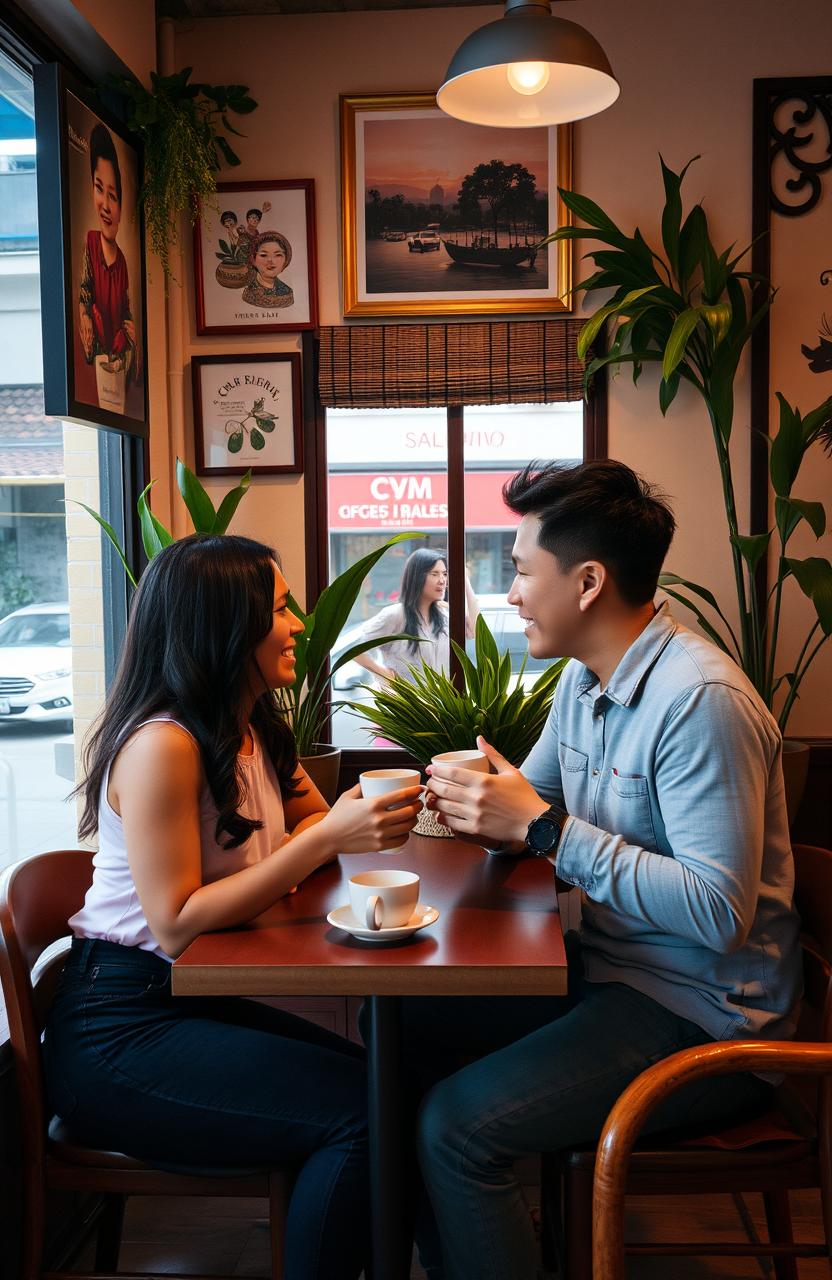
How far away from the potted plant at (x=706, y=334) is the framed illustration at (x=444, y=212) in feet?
0.68

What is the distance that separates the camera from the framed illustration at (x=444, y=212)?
3576 mm

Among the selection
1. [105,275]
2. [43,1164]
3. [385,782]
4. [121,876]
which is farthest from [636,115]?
[43,1164]

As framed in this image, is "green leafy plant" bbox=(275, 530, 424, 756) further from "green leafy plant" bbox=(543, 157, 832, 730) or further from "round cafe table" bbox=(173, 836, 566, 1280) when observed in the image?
"round cafe table" bbox=(173, 836, 566, 1280)

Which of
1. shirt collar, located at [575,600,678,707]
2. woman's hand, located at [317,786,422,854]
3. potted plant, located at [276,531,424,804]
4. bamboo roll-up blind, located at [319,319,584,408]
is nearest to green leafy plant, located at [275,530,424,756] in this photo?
potted plant, located at [276,531,424,804]

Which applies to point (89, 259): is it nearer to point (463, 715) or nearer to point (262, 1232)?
point (463, 715)

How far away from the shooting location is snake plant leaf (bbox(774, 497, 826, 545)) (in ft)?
9.71

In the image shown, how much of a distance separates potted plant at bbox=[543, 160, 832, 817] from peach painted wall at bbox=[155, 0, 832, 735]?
134mm

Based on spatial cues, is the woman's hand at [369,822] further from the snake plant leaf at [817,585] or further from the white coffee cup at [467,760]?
the snake plant leaf at [817,585]

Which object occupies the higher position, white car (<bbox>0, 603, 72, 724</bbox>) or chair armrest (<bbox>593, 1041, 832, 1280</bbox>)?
white car (<bbox>0, 603, 72, 724</bbox>)

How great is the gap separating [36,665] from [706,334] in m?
2.16

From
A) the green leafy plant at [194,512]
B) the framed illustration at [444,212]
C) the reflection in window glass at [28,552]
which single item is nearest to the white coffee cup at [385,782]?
the reflection in window glass at [28,552]

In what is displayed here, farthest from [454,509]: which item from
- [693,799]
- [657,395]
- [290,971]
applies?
[290,971]

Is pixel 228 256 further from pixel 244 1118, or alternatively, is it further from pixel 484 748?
pixel 244 1118

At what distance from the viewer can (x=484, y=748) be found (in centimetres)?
175
